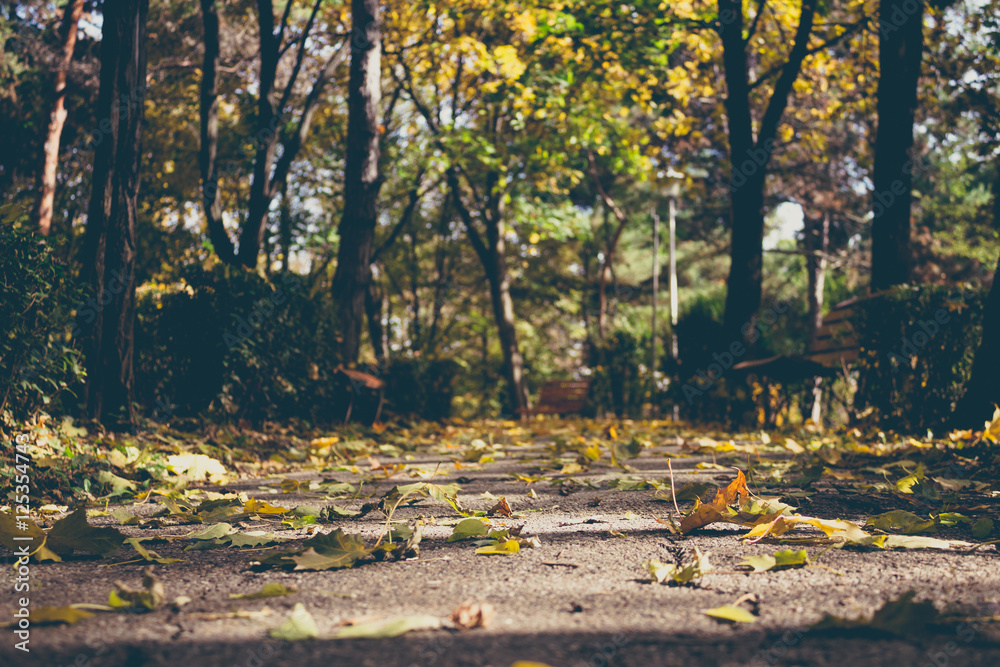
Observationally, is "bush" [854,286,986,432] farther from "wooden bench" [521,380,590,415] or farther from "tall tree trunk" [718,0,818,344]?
"wooden bench" [521,380,590,415]

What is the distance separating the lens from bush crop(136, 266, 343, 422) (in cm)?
596

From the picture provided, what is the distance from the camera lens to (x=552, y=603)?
5.69 feet

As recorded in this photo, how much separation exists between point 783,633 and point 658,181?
47.8 feet

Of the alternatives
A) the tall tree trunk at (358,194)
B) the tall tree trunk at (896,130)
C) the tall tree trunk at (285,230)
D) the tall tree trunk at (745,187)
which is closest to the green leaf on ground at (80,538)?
the tall tree trunk at (358,194)

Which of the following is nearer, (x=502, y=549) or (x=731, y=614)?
(x=731, y=614)

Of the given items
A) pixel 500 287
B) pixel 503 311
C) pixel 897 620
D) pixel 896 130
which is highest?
pixel 896 130

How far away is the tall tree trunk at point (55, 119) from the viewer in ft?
44.0

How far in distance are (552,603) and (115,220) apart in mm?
4732

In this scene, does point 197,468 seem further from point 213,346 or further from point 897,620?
point 897,620

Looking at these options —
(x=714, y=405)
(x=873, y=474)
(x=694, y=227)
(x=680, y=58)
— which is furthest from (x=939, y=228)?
(x=873, y=474)

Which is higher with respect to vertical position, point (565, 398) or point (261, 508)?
point (261, 508)

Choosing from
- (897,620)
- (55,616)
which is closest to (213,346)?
(55,616)

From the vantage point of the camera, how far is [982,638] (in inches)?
55.4

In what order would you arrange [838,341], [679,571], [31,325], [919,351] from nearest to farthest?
1. [679,571]
2. [31,325]
3. [919,351]
4. [838,341]
